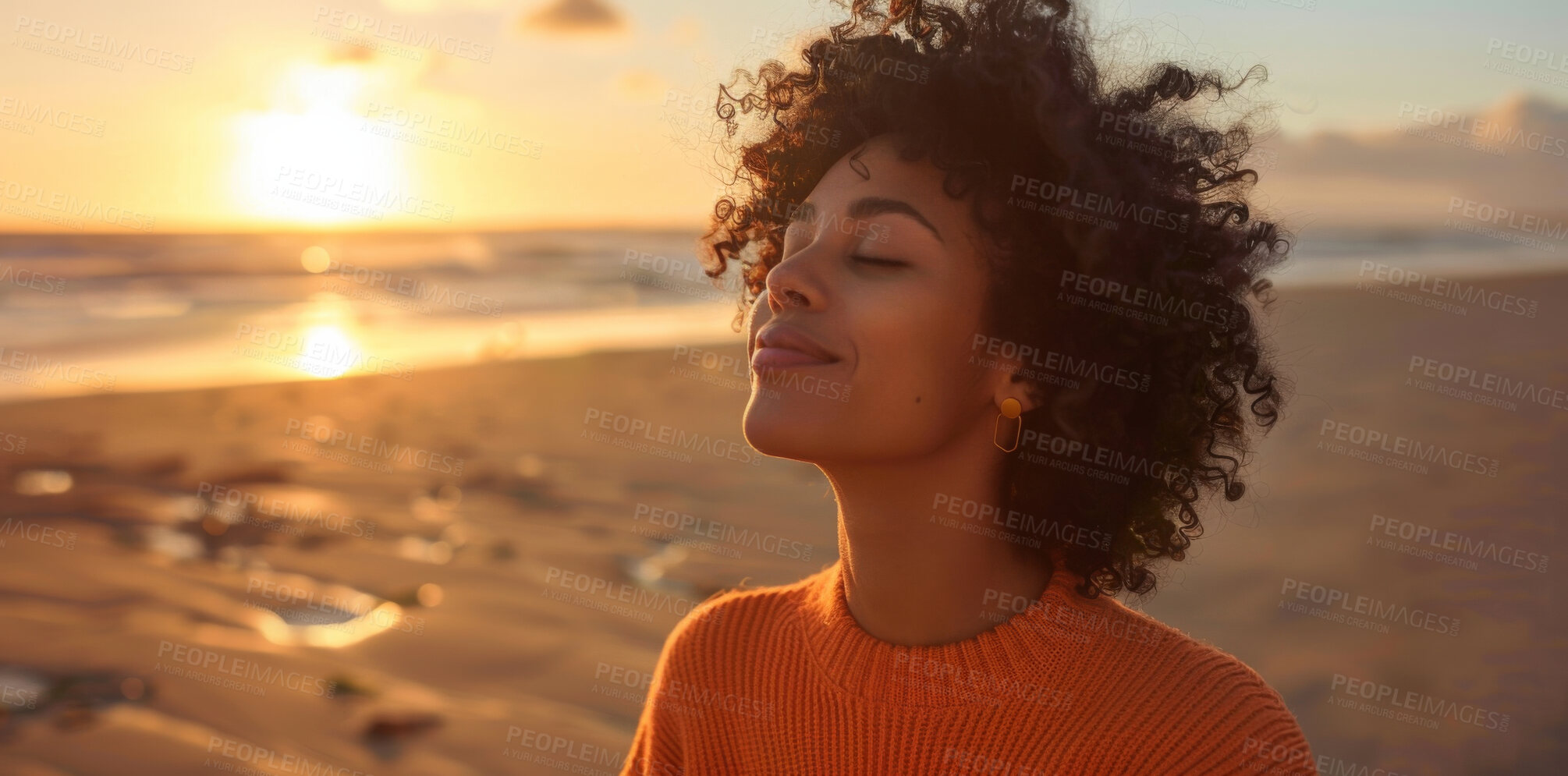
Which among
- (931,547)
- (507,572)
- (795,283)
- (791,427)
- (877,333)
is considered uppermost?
(507,572)

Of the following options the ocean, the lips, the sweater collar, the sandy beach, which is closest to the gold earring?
the sweater collar

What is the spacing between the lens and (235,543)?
830 cm

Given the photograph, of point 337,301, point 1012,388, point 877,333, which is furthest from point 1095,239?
point 337,301

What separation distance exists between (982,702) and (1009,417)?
24.9 inches

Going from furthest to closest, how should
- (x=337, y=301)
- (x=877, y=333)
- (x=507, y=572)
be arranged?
(x=337, y=301)
(x=507, y=572)
(x=877, y=333)

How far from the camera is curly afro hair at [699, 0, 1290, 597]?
2.67 meters

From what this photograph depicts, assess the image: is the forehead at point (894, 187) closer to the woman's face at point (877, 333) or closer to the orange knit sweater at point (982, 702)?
the woman's face at point (877, 333)


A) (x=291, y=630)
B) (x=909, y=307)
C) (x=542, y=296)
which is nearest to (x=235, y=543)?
(x=291, y=630)

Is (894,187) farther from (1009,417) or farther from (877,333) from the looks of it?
(1009,417)

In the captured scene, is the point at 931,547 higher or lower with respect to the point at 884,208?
lower

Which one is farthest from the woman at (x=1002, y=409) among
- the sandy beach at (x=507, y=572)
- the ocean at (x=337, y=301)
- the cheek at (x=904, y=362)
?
the sandy beach at (x=507, y=572)

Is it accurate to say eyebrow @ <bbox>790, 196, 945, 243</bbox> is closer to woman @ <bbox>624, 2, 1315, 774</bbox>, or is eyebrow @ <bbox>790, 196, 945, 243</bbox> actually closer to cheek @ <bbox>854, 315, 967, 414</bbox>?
woman @ <bbox>624, 2, 1315, 774</bbox>

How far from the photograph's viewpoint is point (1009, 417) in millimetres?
2744

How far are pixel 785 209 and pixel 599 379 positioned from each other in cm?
1139
